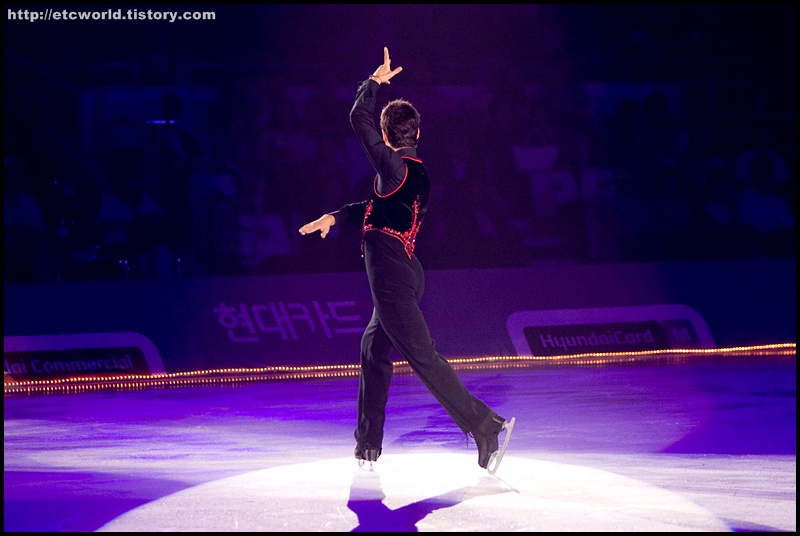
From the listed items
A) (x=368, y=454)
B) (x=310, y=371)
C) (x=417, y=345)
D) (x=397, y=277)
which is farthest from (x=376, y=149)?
(x=310, y=371)

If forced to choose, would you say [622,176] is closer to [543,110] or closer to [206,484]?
[543,110]

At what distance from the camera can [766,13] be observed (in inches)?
487

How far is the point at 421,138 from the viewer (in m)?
11.1

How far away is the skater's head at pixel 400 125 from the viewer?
488 cm

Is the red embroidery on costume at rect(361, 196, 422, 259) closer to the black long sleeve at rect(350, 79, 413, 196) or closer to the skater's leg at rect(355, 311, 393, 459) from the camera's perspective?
the black long sleeve at rect(350, 79, 413, 196)

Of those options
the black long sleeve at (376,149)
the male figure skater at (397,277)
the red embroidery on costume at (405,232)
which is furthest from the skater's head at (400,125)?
the red embroidery on costume at (405,232)

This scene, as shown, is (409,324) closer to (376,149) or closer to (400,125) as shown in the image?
(376,149)

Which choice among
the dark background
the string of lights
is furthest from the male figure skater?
the dark background

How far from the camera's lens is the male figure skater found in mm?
4723

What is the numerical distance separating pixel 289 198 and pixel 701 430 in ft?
19.7

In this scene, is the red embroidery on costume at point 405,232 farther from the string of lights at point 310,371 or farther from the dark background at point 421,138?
the dark background at point 421,138

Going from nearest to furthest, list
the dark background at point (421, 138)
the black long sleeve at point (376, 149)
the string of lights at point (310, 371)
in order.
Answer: the black long sleeve at point (376, 149) → the string of lights at point (310, 371) → the dark background at point (421, 138)

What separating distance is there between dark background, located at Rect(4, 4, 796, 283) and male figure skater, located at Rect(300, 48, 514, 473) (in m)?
5.71

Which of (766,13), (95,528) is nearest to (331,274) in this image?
(95,528)
